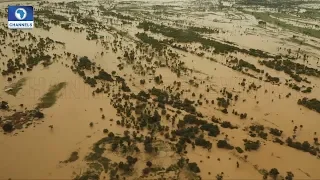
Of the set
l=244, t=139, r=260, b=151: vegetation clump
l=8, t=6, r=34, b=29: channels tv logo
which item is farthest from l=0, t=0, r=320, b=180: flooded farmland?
l=8, t=6, r=34, b=29: channels tv logo

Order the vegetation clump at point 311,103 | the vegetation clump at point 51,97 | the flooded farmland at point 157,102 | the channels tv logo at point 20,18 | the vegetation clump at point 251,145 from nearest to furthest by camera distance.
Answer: the flooded farmland at point 157,102
the vegetation clump at point 251,145
the vegetation clump at point 51,97
the vegetation clump at point 311,103
the channels tv logo at point 20,18

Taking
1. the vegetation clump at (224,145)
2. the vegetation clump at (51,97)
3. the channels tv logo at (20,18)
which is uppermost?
the channels tv logo at (20,18)

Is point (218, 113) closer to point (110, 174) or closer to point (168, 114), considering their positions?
point (168, 114)

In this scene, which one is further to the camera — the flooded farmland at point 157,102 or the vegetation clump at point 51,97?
the vegetation clump at point 51,97

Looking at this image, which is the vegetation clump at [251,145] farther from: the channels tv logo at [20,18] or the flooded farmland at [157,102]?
the channels tv logo at [20,18]

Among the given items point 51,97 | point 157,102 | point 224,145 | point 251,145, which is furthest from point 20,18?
point 251,145

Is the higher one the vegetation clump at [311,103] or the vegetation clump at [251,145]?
the vegetation clump at [311,103]

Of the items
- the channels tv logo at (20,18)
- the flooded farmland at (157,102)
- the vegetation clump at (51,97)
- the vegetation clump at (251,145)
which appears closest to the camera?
the flooded farmland at (157,102)

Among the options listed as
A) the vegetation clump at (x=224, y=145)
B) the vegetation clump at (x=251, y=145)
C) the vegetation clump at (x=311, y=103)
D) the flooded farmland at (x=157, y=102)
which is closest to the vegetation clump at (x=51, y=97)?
the flooded farmland at (x=157, y=102)

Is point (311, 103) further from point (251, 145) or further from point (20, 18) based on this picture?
point (20, 18)
